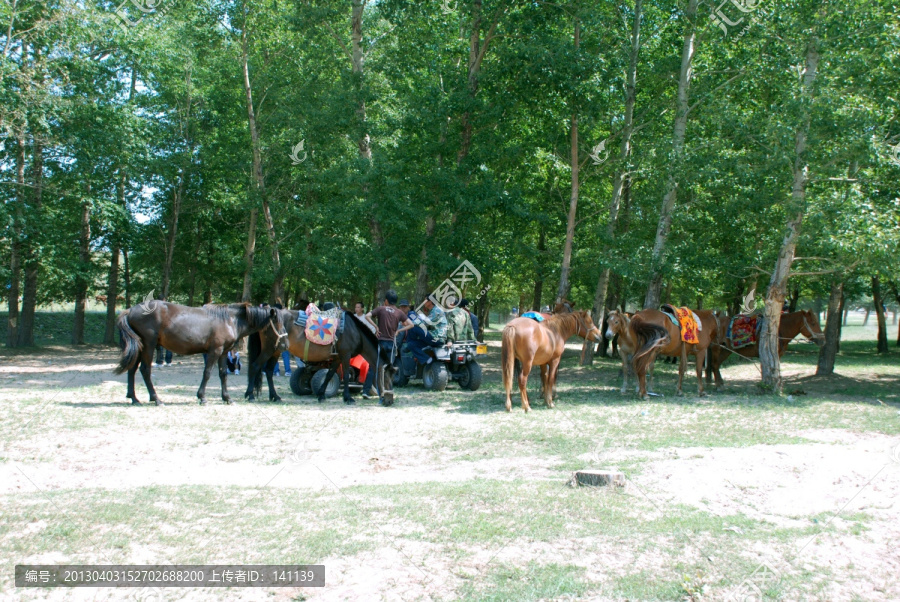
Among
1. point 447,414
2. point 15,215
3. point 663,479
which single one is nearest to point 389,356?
point 447,414

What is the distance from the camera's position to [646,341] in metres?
13.9

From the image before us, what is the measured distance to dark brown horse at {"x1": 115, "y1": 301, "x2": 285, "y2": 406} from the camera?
1175 cm

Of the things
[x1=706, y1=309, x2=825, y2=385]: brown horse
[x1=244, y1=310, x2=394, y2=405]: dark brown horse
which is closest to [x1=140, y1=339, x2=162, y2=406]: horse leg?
[x1=244, y1=310, x2=394, y2=405]: dark brown horse

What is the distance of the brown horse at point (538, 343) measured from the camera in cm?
1221

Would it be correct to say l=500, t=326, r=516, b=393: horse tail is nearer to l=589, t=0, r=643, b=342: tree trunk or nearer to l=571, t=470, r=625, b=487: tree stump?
l=571, t=470, r=625, b=487: tree stump

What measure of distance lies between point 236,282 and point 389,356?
20.5 metres

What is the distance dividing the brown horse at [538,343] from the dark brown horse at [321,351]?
2353 millimetres

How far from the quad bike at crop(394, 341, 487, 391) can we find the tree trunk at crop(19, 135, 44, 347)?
44.3ft

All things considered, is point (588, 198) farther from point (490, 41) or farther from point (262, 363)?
point (262, 363)

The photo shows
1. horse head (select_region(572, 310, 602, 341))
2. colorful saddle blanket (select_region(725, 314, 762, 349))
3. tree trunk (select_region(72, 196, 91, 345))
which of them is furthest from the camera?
tree trunk (select_region(72, 196, 91, 345))

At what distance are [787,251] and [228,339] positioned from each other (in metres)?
11.6

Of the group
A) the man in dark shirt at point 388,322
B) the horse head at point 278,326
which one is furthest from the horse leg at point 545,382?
the horse head at point 278,326

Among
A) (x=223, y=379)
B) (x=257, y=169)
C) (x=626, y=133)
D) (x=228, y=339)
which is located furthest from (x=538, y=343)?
(x=257, y=169)

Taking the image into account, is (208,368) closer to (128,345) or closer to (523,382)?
(128,345)
